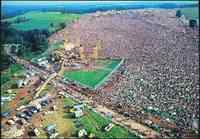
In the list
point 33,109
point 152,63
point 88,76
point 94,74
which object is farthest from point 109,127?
point 152,63

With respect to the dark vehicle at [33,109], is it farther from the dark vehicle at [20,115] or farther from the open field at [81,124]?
the open field at [81,124]

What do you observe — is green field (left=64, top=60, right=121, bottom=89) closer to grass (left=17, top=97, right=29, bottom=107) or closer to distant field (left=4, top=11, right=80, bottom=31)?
grass (left=17, top=97, right=29, bottom=107)

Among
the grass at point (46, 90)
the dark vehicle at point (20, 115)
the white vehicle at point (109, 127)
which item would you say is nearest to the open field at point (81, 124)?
the white vehicle at point (109, 127)

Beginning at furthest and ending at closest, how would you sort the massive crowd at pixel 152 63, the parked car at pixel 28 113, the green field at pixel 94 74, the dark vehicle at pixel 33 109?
the green field at pixel 94 74, the dark vehicle at pixel 33 109, the massive crowd at pixel 152 63, the parked car at pixel 28 113

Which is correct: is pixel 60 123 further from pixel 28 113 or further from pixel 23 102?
pixel 23 102

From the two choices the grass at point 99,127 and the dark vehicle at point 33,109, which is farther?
the dark vehicle at point 33,109

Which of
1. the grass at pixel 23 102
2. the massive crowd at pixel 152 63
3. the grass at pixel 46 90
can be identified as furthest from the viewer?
the grass at pixel 46 90

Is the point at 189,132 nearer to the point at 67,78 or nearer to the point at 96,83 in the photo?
the point at 96,83
